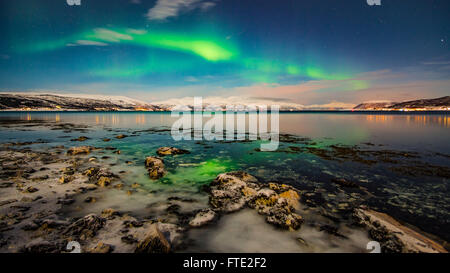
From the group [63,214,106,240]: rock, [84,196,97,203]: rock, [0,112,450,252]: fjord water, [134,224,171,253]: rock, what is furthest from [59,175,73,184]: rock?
[134,224,171,253]: rock

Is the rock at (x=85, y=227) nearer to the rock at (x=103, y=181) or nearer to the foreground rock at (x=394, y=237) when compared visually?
the rock at (x=103, y=181)

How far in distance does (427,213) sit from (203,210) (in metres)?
7.71

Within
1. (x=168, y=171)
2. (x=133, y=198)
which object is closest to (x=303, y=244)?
(x=133, y=198)

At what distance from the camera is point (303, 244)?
4.65m

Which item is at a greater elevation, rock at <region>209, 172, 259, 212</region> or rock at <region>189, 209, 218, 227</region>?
rock at <region>209, 172, 259, 212</region>

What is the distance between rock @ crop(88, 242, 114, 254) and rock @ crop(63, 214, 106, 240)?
53 centimetres

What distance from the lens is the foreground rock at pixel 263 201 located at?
18.2ft

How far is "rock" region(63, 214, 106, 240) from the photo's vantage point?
4.62 meters

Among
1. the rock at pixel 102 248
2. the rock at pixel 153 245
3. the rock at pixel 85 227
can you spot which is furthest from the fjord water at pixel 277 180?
the rock at pixel 102 248

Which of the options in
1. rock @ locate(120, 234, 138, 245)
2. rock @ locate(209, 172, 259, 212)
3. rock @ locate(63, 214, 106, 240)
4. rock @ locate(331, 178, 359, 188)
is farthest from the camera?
rock @ locate(331, 178, 359, 188)

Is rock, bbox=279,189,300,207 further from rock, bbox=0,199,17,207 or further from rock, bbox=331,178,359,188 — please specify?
rock, bbox=0,199,17,207

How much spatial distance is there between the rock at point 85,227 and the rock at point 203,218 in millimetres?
2518

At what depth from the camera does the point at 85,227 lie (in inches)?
191
